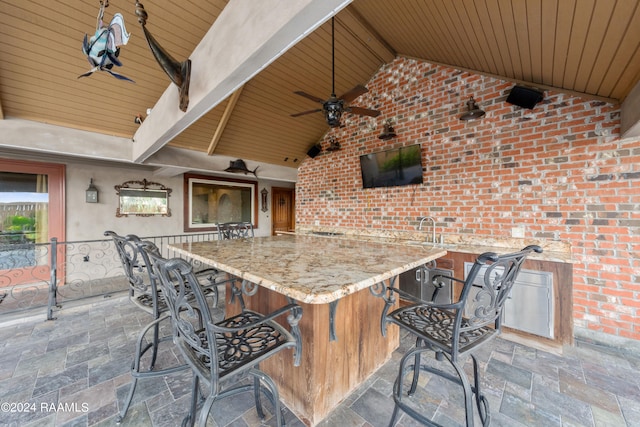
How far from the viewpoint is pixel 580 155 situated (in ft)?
7.72

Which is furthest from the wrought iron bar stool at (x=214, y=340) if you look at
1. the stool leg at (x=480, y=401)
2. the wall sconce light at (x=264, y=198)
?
the wall sconce light at (x=264, y=198)

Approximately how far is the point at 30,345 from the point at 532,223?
503 cm

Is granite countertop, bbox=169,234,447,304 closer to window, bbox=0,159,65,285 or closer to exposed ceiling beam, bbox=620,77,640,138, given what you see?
exposed ceiling beam, bbox=620,77,640,138

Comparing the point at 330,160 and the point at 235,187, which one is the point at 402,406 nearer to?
the point at 330,160

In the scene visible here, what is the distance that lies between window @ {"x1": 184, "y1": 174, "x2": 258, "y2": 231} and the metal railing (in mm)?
1530

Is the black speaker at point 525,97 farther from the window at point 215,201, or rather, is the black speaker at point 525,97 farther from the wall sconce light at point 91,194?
the wall sconce light at point 91,194

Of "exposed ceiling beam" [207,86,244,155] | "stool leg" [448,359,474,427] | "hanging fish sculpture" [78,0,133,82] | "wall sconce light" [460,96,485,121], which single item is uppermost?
"exposed ceiling beam" [207,86,244,155]

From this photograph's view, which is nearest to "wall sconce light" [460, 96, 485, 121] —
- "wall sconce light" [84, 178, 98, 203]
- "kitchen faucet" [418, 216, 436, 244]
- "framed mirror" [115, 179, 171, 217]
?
"kitchen faucet" [418, 216, 436, 244]

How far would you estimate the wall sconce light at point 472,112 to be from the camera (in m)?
2.78

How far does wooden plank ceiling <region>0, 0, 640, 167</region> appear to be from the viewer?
1645mm

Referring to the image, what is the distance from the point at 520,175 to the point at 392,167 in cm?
151

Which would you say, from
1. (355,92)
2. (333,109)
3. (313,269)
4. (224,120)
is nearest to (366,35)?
(355,92)

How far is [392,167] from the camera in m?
3.67

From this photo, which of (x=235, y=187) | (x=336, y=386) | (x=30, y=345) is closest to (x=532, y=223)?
(x=336, y=386)
